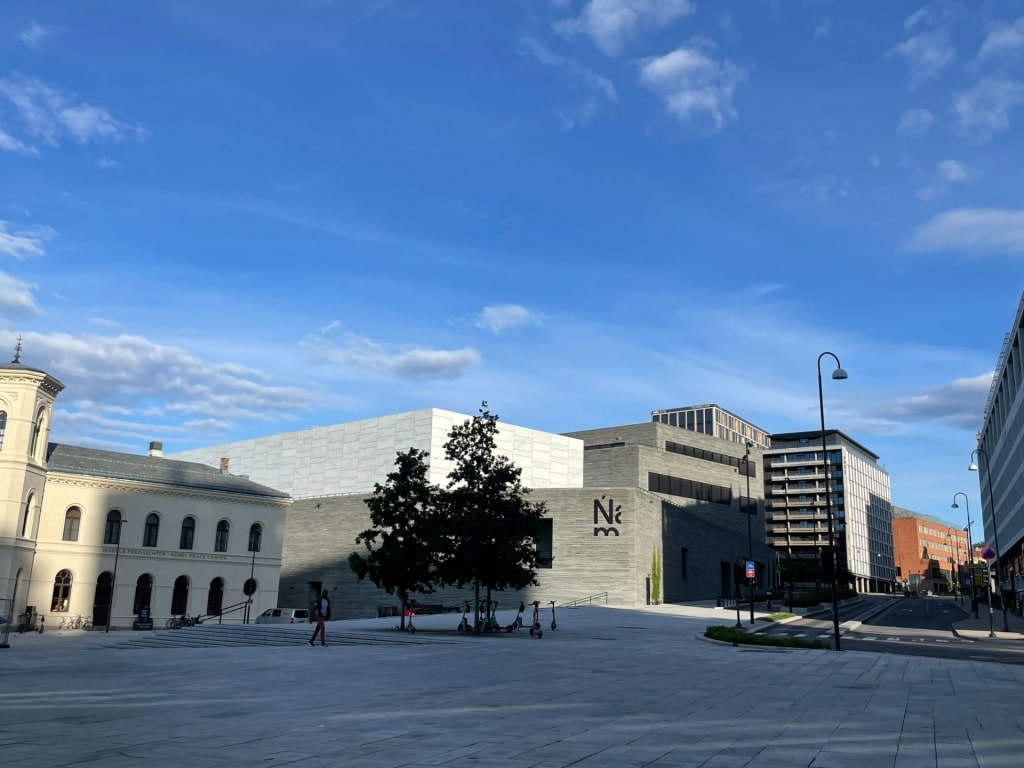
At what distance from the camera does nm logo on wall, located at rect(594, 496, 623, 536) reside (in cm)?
6544

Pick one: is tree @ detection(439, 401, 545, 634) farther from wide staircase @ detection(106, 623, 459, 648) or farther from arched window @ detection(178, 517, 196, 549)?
arched window @ detection(178, 517, 196, 549)

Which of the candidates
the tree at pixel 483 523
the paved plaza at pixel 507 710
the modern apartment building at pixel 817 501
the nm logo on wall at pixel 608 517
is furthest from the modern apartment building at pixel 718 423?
the paved plaza at pixel 507 710

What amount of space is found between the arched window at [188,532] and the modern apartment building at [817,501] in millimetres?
124966

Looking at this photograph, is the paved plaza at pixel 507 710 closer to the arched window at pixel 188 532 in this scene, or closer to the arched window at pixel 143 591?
the arched window at pixel 143 591

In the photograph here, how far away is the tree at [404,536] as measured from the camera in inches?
1340

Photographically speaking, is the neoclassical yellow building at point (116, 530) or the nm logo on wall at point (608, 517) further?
the nm logo on wall at point (608, 517)

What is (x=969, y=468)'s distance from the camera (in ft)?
177

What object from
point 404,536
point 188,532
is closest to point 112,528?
point 188,532

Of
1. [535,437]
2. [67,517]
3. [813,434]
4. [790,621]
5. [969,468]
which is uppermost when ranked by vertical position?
[813,434]

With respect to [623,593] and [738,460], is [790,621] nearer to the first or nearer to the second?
[623,593]

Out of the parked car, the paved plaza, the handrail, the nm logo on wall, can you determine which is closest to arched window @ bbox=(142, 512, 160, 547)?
the parked car

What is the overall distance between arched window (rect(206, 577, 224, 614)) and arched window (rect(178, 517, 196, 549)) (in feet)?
11.3

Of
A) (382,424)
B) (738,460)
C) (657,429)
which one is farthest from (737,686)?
(738,460)

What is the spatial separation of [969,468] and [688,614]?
68.1 ft
